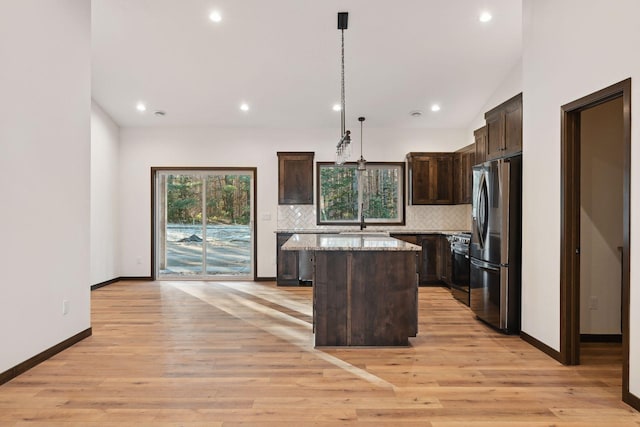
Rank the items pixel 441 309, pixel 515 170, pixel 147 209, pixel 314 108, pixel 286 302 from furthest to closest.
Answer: pixel 147 209 → pixel 314 108 → pixel 286 302 → pixel 441 309 → pixel 515 170

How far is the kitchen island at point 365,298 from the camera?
3658mm

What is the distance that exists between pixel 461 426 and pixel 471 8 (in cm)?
399

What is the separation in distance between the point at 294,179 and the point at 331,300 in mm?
3688

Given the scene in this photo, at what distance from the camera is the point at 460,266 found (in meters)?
5.42

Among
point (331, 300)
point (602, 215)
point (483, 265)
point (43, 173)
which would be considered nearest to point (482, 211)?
point (483, 265)

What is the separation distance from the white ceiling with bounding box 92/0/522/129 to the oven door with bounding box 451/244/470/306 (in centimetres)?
236

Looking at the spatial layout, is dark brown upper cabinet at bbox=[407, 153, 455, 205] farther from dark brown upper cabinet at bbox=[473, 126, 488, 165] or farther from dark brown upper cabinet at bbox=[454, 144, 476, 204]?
dark brown upper cabinet at bbox=[473, 126, 488, 165]

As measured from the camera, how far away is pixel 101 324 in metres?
4.43

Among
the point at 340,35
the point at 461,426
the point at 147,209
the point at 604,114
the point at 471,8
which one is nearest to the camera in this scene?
the point at 461,426

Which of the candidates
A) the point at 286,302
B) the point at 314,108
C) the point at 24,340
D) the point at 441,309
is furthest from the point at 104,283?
the point at 441,309

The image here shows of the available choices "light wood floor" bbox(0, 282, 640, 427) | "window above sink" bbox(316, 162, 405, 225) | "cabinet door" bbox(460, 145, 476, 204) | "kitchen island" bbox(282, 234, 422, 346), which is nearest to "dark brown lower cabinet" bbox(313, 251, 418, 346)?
"kitchen island" bbox(282, 234, 422, 346)

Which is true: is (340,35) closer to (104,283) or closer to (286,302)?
(286,302)

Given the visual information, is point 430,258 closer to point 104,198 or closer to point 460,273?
point 460,273

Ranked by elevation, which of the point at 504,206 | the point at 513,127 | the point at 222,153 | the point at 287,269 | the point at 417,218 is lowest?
the point at 287,269
